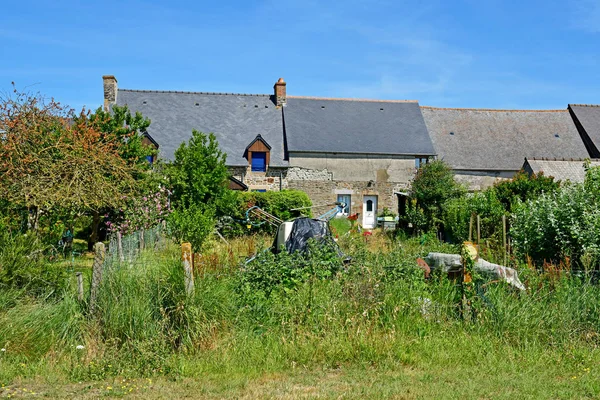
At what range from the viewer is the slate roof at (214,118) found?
2914 centimetres

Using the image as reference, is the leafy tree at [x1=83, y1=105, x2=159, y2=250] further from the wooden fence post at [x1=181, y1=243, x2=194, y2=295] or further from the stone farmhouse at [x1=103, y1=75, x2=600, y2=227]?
the stone farmhouse at [x1=103, y1=75, x2=600, y2=227]

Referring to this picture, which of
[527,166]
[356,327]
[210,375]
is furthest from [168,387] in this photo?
[527,166]

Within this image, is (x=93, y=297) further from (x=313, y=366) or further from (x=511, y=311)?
(x=511, y=311)

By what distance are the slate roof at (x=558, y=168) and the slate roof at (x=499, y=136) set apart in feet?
12.5

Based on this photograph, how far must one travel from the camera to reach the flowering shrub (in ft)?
48.9

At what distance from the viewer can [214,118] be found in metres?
31.2

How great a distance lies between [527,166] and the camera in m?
26.9

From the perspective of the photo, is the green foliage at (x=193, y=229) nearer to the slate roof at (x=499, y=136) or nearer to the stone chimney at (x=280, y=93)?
→ the stone chimney at (x=280, y=93)

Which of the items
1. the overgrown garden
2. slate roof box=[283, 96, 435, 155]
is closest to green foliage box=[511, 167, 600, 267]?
the overgrown garden

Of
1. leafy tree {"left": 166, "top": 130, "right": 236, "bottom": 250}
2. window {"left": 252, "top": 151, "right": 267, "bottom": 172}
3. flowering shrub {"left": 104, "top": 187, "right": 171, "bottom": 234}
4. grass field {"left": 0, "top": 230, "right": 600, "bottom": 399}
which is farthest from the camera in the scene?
window {"left": 252, "top": 151, "right": 267, "bottom": 172}

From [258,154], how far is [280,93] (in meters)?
4.87

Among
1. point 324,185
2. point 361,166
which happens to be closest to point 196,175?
point 324,185

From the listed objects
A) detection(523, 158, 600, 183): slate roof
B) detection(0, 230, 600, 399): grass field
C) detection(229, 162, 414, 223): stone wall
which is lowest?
detection(0, 230, 600, 399): grass field

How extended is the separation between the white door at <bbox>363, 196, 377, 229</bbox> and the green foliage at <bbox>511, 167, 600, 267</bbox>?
18.4m
